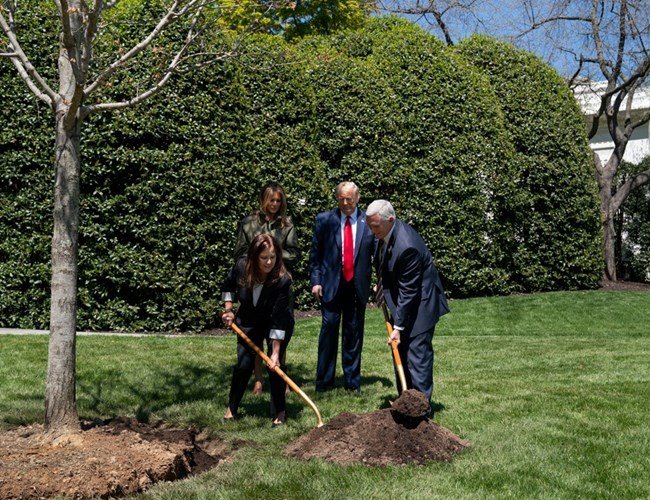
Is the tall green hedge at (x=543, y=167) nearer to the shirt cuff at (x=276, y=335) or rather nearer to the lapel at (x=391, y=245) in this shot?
the lapel at (x=391, y=245)

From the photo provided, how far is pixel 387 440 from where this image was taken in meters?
4.90

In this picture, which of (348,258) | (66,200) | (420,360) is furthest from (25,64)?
(420,360)

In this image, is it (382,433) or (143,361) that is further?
(143,361)

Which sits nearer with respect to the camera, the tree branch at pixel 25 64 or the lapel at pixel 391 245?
the tree branch at pixel 25 64

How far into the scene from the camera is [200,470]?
187 inches

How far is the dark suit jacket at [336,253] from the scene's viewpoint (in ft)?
22.4

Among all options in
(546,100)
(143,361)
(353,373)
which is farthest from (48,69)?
(546,100)

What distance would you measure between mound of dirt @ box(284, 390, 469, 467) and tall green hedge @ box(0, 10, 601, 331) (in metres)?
3.47

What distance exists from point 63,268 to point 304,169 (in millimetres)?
7623

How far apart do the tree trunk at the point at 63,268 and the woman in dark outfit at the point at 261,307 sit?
116 centimetres

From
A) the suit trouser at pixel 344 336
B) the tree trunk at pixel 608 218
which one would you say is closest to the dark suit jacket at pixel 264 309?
the suit trouser at pixel 344 336

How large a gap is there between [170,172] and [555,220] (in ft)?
26.9

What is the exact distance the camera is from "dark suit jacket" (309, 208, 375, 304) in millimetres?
6836

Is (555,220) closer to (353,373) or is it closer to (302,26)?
(302,26)
